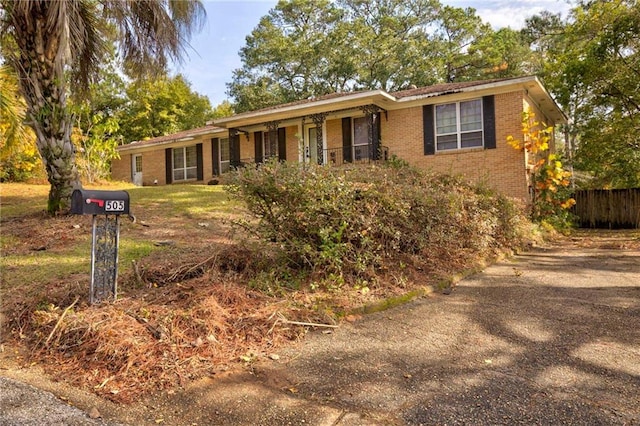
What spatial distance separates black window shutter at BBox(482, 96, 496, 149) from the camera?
14023 millimetres

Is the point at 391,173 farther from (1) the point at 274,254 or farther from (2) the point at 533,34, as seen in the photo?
(2) the point at 533,34

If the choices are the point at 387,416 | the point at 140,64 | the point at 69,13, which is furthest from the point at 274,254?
the point at 140,64

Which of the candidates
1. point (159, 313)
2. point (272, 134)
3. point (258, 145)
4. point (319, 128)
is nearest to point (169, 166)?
point (258, 145)

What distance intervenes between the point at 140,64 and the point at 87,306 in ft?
24.7

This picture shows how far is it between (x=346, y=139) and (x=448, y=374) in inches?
574

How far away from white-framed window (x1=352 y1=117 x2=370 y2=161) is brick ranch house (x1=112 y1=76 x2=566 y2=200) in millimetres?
40

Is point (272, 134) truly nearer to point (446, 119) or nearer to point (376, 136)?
point (376, 136)

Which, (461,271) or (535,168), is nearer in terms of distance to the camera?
(461,271)

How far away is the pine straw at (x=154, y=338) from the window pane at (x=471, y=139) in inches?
473

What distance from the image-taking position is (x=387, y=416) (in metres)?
2.61

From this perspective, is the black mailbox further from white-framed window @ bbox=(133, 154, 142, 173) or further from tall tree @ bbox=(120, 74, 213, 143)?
tall tree @ bbox=(120, 74, 213, 143)

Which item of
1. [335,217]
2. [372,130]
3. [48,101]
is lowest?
[335,217]

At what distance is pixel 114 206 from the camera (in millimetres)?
3945

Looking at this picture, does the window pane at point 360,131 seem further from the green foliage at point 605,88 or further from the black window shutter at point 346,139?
the green foliage at point 605,88
